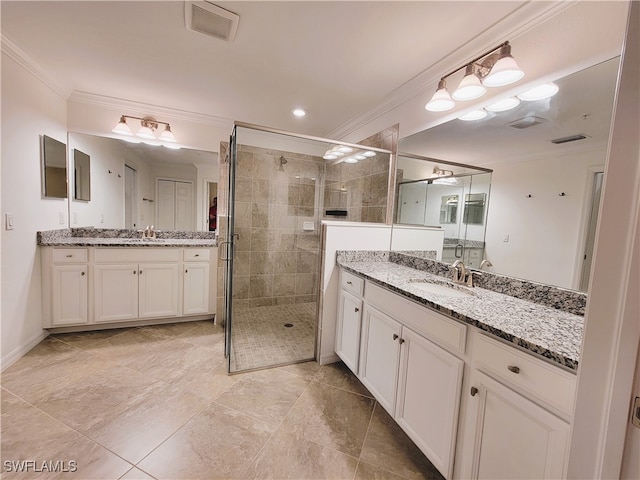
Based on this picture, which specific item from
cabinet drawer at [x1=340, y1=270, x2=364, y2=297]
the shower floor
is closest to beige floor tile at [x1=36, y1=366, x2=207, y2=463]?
the shower floor

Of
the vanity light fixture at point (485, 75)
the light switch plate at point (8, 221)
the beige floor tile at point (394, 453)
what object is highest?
the vanity light fixture at point (485, 75)

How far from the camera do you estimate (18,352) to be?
6.88 feet

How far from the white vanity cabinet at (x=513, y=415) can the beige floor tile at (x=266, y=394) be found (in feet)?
3.49

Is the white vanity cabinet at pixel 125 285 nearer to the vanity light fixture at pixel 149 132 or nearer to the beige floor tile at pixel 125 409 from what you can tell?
the beige floor tile at pixel 125 409

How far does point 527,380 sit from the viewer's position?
0.89 m

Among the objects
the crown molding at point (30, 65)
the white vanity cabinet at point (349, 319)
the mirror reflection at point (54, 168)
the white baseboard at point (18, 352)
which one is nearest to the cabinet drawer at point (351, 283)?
the white vanity cabinet at point (349, 319)

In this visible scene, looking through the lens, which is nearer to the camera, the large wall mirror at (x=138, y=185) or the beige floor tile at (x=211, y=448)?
the beige floor tile at (x=211, y=448)

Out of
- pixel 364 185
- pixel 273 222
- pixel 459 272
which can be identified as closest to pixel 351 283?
pixel 459 272

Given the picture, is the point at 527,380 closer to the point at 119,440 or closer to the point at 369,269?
the point at 369,269

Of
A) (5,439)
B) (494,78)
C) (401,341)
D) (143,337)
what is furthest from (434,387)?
(143,337)

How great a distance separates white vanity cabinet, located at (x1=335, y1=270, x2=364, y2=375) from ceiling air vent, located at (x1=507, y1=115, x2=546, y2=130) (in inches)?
50.6

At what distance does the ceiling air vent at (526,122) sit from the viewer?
1.35m

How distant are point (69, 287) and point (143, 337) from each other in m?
0.81

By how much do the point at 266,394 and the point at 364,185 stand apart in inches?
82.8
